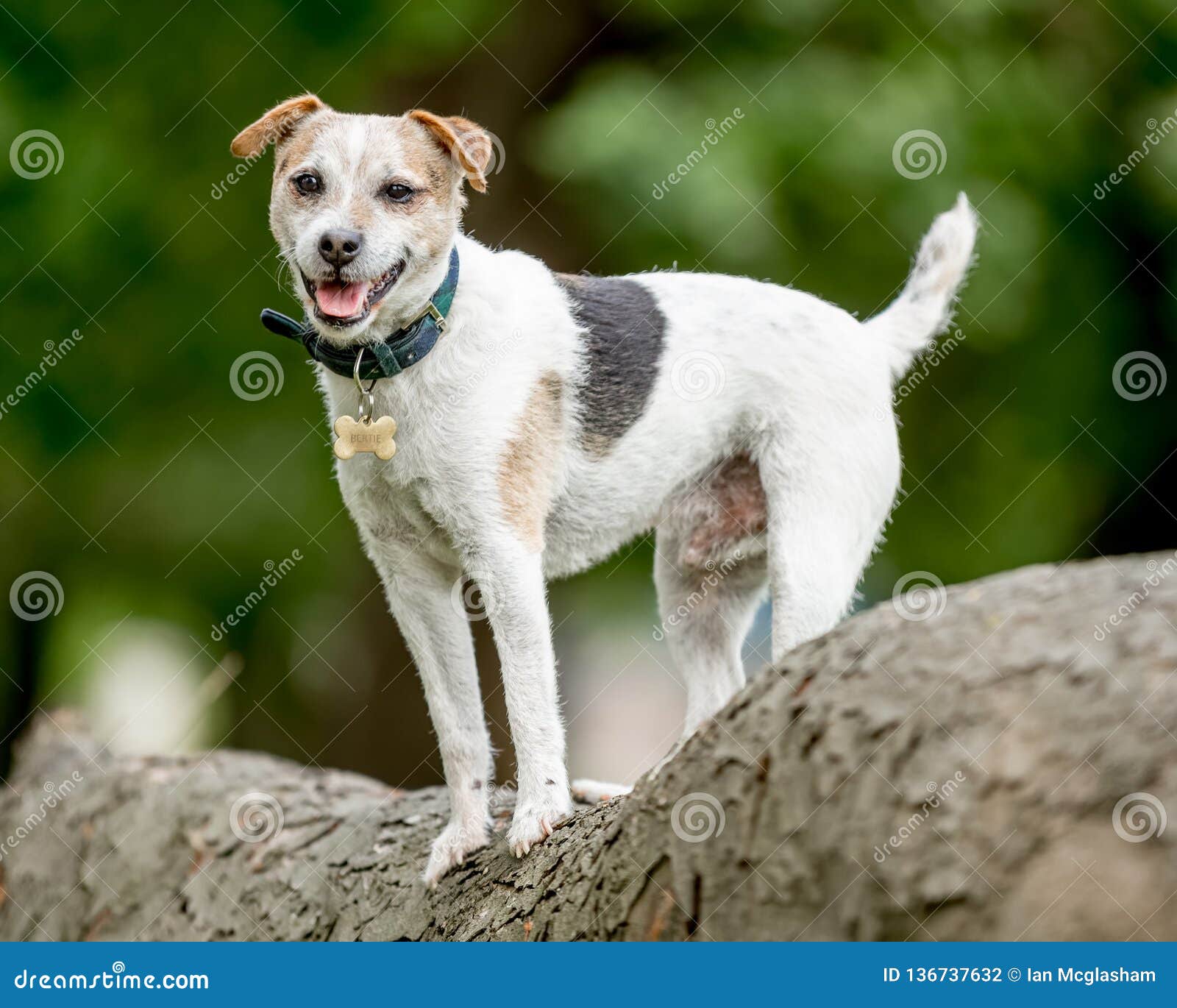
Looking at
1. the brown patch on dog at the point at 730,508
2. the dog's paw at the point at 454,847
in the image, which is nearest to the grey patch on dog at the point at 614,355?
the brown patch on dog at the point at 730,508

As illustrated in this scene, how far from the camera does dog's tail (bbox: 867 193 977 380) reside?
5996 millimetres

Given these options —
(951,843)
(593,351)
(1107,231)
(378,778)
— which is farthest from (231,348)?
(951,843)

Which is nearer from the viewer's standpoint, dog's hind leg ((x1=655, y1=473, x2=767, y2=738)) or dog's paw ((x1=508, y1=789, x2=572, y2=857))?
dog's paw ((x1=508, y1=789, x2=572, y2=857))

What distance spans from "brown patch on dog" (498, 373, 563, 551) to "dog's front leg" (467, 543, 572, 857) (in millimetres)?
130

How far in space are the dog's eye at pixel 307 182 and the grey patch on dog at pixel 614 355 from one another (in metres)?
1.16

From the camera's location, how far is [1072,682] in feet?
10.2

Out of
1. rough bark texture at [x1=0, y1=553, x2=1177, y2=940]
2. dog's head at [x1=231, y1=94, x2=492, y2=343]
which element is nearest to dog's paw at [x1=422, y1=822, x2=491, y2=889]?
rough bark texture at [x1=0, y1=553, x2=1177, y2=940]

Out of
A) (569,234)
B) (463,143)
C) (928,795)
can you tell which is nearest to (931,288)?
(463,143)

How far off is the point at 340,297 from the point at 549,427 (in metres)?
1.05

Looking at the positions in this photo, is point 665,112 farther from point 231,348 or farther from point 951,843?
point 951,843

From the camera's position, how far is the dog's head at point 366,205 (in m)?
4.57

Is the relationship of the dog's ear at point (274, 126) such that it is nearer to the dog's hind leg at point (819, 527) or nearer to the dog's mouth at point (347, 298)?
the dog's mouth at point (347, 298)

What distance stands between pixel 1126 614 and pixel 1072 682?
235 millimetres

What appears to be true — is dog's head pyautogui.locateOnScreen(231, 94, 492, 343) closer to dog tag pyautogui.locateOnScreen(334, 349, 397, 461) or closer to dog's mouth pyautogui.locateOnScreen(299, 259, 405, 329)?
dog's mouth pyautogui.locateOnScreen(299, 259, 405, 329)
